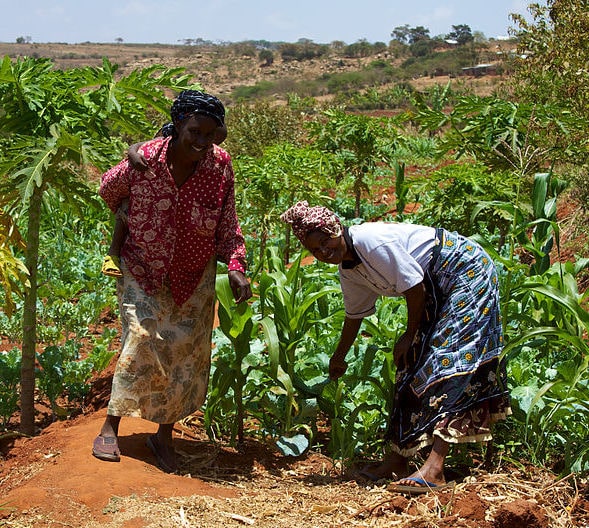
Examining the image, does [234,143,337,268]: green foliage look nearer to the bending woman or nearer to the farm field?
the farm field

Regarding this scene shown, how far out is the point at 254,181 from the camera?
666cm

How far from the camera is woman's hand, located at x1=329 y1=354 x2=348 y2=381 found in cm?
358

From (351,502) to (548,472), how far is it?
84cm

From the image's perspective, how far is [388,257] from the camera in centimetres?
314

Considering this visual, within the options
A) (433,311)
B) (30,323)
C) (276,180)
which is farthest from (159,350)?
(276,180)

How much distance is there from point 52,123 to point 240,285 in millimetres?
1137

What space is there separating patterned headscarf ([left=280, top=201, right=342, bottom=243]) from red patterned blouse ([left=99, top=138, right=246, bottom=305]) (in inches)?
16.4

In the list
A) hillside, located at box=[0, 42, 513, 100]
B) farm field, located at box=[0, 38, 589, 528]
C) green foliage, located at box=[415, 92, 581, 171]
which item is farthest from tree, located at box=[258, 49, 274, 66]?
farm field, located at box=[0, 38, 589, 528]

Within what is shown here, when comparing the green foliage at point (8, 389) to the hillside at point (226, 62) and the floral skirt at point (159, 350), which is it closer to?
the floral skirt at point (159, 350)

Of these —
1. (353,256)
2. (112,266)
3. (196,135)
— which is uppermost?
(196,135)

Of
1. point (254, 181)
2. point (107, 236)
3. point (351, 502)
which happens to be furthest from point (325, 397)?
point (107, 236)

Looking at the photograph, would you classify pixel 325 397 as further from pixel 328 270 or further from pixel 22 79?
pixel 22 79

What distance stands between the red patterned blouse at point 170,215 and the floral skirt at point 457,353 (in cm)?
83

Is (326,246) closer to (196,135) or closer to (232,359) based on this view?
(196,135)
